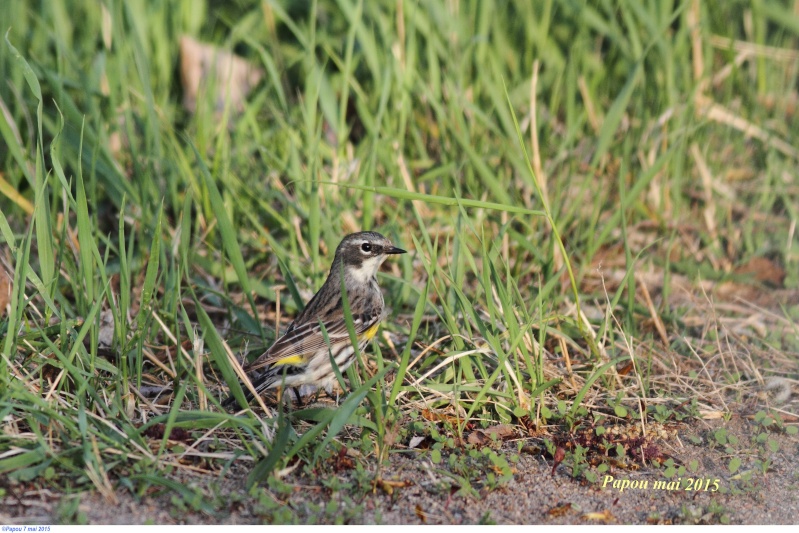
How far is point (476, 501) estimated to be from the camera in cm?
370

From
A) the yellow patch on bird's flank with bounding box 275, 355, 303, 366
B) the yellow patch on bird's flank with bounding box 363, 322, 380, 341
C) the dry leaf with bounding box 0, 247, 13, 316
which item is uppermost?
the dry leaf with bounding box 0, 247, 13, 316

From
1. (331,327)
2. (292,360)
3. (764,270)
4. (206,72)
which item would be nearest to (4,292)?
(292,360)

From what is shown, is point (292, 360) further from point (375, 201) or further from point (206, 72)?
point (206, 72)

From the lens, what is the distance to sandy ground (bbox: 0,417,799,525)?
346 cm

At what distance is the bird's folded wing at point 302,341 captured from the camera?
4543 mm

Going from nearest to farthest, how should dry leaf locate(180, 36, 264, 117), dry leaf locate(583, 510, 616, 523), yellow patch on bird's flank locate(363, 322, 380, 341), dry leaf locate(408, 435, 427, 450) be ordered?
dry leaf locate(583, 510, 616, 523), dry leaf locate(408, 435, 427, 450), yellow patch on bird's flank locate(363, 322, 380, 341), dry leaf locate(180, 36, 264, 117)

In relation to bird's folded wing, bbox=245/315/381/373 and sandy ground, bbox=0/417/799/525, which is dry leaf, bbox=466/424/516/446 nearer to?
sandy ground, bbox=0/417/799/525

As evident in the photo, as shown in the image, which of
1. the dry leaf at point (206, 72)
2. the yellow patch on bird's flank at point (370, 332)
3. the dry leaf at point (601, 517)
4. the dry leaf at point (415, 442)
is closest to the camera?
the dry leaf at point (601, 517)

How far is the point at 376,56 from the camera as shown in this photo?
6.45m

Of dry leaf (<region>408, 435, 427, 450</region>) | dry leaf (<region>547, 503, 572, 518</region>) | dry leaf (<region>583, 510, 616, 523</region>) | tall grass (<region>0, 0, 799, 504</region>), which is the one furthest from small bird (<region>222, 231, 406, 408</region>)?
dry leaf (<region>583, 510, 616, 523</region>)

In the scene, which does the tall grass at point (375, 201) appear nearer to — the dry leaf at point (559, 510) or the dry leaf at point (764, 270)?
the dry leaf at point (764, 270)

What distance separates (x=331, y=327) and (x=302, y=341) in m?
0.25

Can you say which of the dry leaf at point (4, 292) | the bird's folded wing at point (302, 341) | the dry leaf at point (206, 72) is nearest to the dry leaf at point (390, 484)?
the bird's folded wing at point (302, 341)

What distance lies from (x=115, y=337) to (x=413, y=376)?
1349 mm
